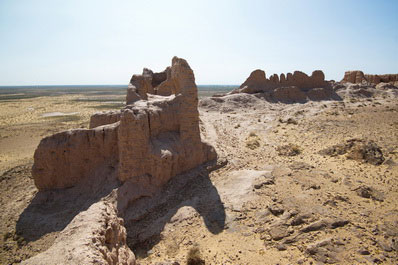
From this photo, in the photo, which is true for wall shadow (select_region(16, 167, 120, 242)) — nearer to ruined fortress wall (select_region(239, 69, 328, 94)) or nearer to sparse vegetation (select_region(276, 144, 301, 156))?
sparse vegetation (select_region(276, 144, 301, 156))

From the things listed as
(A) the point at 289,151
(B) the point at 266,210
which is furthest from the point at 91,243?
(A) the point at 289,151

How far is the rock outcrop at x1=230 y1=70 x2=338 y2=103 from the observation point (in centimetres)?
2623

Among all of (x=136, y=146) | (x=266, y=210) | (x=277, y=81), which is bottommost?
(x=266, y=210)

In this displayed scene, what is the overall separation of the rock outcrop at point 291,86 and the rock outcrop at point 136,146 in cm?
1737

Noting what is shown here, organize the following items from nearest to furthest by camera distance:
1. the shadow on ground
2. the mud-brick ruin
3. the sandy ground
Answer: the sandy ground < the shadow on ground < the mud-brick ruin

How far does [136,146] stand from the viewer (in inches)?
362

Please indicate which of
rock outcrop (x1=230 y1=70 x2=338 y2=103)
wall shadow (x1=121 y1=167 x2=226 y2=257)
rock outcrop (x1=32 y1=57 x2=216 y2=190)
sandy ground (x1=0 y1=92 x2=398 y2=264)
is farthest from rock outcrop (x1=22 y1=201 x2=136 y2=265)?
rock outcrop (x1=230 y1=70 x2=338 y2=103)

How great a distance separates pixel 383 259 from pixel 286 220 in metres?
2.32

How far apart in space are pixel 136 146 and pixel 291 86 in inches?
885

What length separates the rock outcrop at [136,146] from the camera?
918 cm

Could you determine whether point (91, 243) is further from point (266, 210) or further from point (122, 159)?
point (266, 210)

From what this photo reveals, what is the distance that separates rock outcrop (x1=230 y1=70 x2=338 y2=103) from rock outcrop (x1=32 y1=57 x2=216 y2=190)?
17375 mm

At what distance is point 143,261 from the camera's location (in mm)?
6715

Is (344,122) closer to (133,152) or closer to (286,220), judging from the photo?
(286,220)
